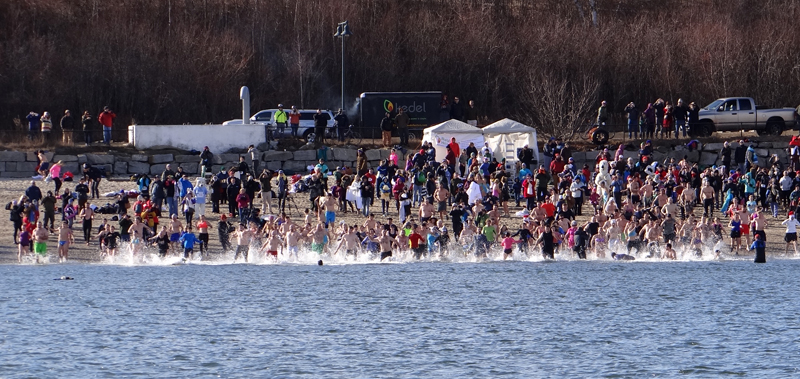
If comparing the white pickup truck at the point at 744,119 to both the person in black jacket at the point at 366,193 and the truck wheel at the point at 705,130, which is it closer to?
the truck wheel at the point at 705,130

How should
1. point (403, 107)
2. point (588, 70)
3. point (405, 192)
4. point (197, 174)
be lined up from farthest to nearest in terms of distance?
point (588, 70) < point (403, 107) < point (197, 174) < point (405, 192)

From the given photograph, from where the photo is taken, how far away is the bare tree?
4509cm

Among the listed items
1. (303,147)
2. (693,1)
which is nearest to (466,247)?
(303,147)

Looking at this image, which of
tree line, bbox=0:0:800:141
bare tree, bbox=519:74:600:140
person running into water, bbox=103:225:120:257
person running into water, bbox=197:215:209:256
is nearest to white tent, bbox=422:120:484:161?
bare tree, bbox=519:74:600:140

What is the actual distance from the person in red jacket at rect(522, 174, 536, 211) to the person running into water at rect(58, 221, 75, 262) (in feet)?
40.2

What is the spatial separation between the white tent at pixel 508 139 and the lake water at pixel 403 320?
17.3 feet

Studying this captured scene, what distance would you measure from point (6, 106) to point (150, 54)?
6.29 meters

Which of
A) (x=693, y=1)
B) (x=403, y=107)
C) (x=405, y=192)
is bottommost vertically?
(x=405, y=192)

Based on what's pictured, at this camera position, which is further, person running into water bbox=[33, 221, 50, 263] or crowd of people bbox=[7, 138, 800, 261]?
crowd of people bbox=[7, 138, 800, 261]

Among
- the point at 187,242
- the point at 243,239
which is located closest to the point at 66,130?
the point at 187,242

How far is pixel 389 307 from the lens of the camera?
1078 inches

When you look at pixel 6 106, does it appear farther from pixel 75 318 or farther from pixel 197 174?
pixel 75 318

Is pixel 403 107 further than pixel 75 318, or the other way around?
pixel 403 107

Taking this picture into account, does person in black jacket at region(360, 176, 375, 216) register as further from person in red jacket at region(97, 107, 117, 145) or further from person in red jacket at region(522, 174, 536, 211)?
person in red jacket at region(97, 107, 117, 145)
